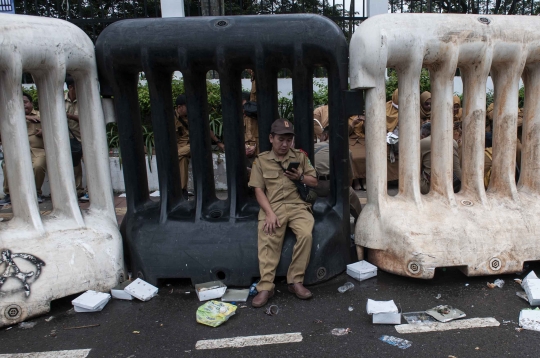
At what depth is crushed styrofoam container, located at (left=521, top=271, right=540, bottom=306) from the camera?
3.10m

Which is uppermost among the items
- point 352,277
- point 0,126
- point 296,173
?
point 0,126

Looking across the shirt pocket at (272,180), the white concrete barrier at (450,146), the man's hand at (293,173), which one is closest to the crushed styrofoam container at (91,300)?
the shirt pocket at (272,180)

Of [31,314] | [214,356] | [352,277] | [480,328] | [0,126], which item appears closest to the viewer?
[214,356]

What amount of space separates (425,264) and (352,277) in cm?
53

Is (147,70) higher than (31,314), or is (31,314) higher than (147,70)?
(147,70)

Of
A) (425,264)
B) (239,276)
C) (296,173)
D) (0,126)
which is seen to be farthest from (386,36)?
(0,126)

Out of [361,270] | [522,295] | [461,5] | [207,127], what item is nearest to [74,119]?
[207,127]

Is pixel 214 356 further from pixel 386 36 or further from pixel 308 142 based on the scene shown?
pixel 386 36

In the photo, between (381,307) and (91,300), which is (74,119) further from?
(381,307)

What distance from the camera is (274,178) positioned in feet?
11.9

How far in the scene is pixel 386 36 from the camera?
3.45 metres

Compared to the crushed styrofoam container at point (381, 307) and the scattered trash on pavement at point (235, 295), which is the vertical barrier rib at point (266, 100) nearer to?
the scattered trash on pavement at point (235, 295)

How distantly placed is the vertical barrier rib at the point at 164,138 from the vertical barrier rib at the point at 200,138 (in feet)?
0.60

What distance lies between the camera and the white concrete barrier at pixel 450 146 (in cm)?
349
